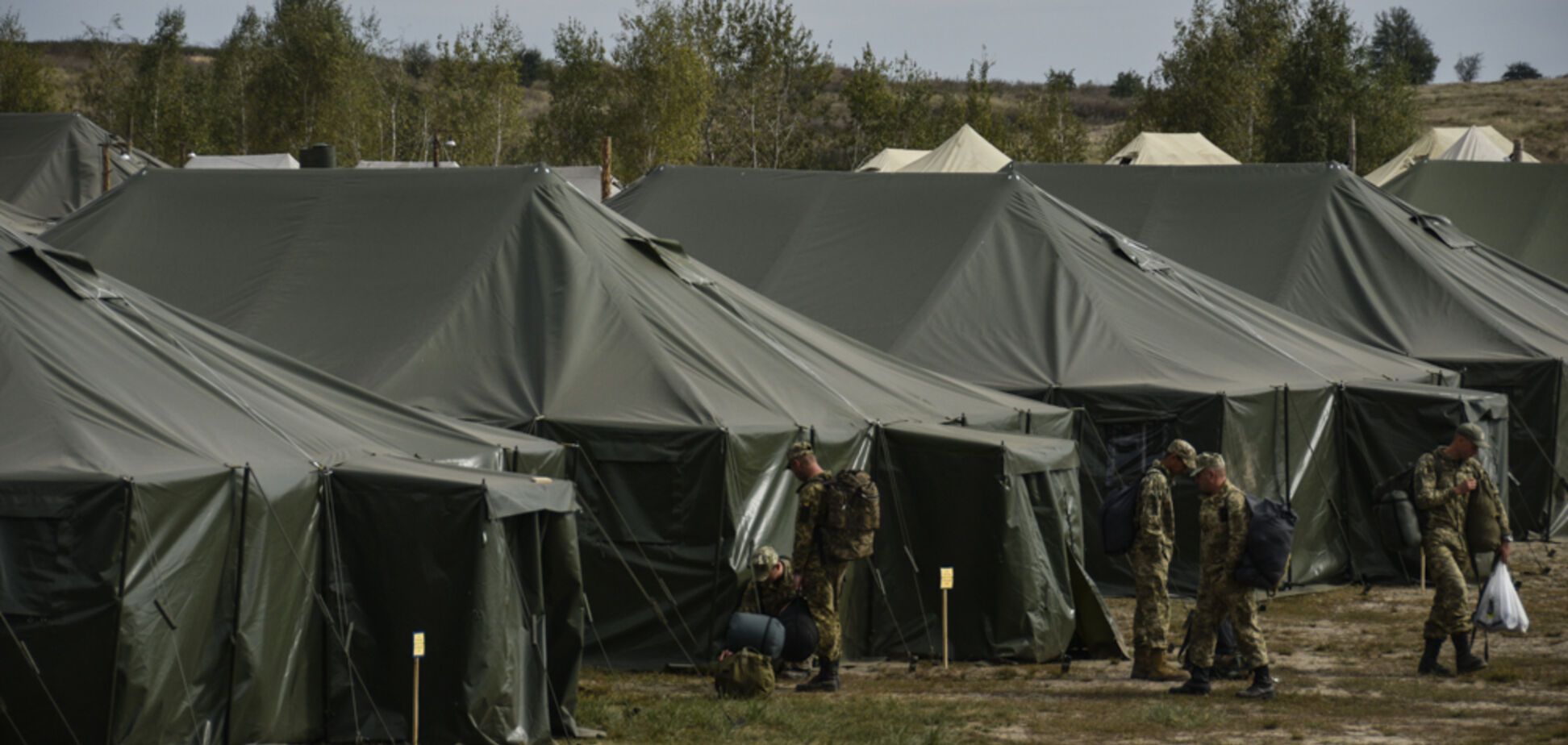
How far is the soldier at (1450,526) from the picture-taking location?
1266cm

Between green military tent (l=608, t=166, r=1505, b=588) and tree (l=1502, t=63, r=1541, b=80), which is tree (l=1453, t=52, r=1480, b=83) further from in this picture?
green military tent (l=608, t=166, r=1505, b=588)

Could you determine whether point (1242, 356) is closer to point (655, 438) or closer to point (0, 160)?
point (655, 438)

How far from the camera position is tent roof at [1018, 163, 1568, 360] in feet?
72.2

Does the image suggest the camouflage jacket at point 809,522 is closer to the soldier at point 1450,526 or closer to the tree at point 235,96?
the soldier at point 1450,526

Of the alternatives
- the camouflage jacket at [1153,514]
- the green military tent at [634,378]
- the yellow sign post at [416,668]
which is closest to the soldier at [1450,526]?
the camouflage jacket at [1153,514]

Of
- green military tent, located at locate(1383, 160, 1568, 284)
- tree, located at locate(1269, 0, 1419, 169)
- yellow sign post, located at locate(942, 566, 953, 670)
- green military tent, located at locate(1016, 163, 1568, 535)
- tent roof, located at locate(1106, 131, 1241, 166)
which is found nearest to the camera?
yellow sign post, located at locate(942, 566, 953, 670)

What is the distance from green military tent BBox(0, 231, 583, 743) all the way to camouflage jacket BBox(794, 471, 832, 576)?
72.6 inches

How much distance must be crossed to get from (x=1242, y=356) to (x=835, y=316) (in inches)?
155

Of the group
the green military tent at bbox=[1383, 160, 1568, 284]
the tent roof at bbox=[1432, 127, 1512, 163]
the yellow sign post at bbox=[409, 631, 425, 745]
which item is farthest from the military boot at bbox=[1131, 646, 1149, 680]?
the tent roof at bbox=[1432, 127, 1512, 163]

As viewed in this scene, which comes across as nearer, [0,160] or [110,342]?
[110,342]

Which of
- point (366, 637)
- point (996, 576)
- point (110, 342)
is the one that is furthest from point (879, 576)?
point (110, 342)

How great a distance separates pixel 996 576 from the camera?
525 inches

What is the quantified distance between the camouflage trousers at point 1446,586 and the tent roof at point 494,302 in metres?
A: 3.68

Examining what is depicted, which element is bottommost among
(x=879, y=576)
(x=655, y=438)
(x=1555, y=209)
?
(x=879, y=576)
